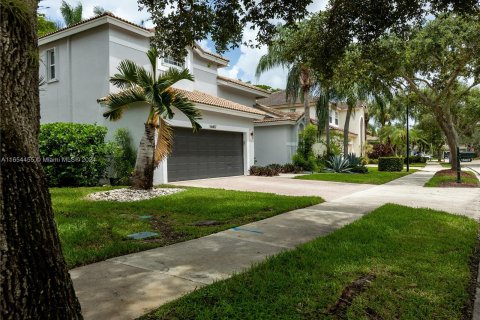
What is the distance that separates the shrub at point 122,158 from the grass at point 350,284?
1020 cm

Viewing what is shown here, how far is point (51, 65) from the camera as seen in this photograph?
707 inches

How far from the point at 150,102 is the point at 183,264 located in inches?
→ 263

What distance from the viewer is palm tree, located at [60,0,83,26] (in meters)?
26.5

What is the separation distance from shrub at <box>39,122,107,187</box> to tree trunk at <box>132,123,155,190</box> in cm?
302

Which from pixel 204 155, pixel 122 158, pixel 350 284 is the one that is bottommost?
pixel 350 284

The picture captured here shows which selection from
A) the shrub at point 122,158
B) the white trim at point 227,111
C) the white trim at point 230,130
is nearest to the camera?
the shrub at point 122,158

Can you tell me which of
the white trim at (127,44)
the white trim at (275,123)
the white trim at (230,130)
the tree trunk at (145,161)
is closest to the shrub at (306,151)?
the white trim at (275,123)

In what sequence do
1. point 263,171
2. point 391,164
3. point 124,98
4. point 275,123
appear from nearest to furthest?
point 124,98
point 263,171
point 275,123
point 391,164

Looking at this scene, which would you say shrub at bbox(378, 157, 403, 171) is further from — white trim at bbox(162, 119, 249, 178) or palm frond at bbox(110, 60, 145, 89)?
palm frond at bbox(110, 60, 145, 89)

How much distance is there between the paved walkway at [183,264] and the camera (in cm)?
344

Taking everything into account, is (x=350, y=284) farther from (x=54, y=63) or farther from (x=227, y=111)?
(x=54, y=63)

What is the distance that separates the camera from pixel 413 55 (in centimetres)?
1659

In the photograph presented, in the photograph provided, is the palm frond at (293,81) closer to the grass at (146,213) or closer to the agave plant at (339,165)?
the agave plant at (339,165)

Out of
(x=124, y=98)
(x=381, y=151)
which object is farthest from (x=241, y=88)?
(x=381, y=151)
